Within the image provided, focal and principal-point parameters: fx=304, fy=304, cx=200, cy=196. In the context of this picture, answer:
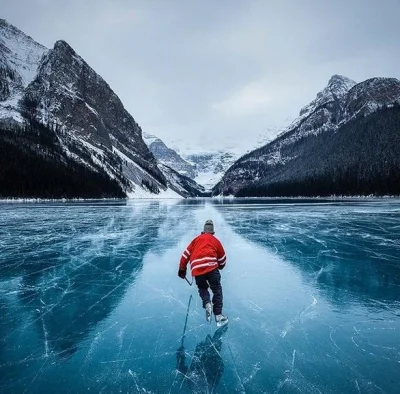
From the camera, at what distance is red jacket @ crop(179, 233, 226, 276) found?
6348mm

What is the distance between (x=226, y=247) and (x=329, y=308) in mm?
7967

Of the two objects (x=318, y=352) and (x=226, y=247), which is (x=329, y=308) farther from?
(x=226, y=247)

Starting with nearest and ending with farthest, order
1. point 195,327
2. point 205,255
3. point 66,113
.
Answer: point 195,327, point 205,255, point 66,113

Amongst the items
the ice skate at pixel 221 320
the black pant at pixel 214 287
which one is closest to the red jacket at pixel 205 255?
→ the black pant at pixel 214 287

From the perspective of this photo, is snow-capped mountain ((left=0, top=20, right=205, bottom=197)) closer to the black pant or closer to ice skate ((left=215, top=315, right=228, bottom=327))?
the black pant

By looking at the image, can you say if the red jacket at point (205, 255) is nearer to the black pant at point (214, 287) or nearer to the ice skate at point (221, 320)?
the black pant at point (214, 287)

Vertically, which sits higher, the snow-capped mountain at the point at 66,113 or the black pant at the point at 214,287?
the snow-capped mountain at the point at 66,113

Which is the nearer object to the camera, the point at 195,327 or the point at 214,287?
the point at 195,327

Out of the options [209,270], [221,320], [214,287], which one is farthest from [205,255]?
[221,320]

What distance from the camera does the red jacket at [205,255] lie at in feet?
20.8

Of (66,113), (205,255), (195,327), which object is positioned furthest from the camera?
(66,113)

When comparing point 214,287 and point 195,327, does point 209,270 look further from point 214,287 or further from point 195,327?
point 195,327

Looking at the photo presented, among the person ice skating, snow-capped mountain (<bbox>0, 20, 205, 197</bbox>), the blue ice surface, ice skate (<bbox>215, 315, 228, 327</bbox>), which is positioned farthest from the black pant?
snow-capped mountain (<bbox>0, 20, 205, 197</bbox>)

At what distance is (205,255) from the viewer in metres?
6.34
